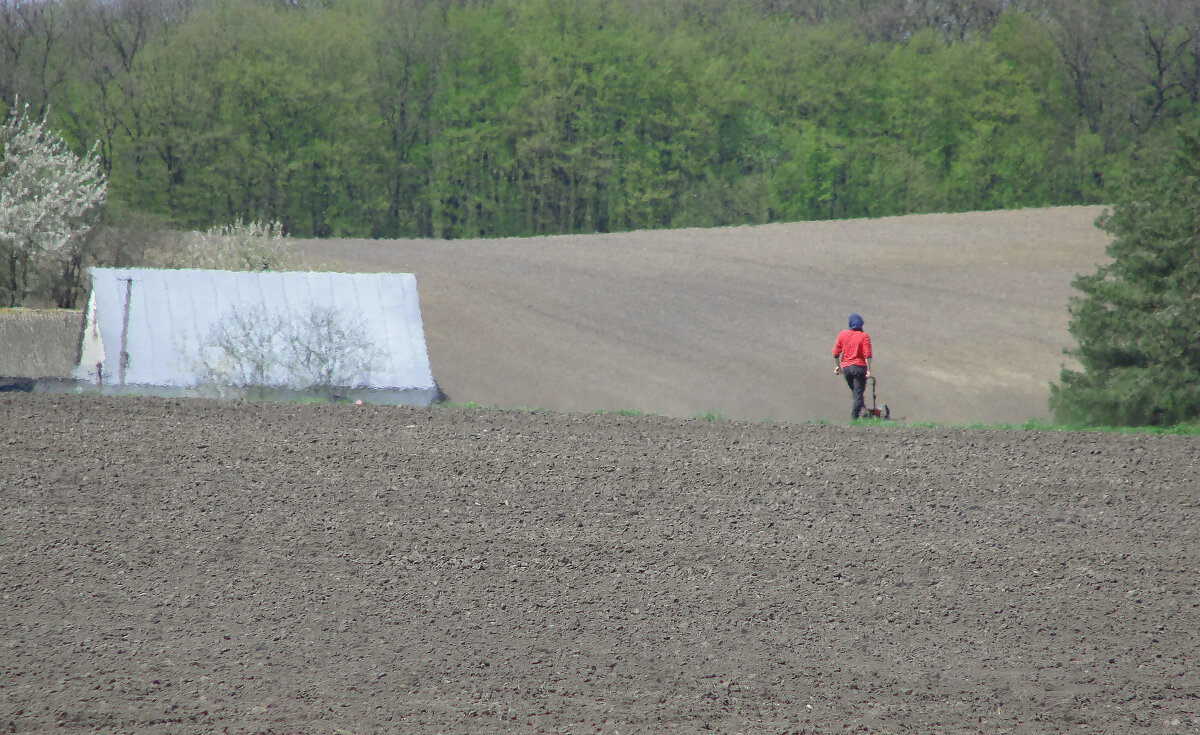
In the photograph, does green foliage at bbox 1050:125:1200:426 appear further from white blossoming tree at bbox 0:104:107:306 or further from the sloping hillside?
white blossoming tree at bbox 0:104:107:306

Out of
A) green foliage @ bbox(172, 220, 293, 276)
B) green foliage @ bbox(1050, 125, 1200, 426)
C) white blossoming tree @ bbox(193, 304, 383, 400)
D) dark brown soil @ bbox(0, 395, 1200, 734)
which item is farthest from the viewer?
green foliage @ bbox(172, 220, 293, 276)

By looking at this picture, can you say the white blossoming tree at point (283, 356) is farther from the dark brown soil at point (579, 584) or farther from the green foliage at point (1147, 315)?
the green foliage at point (1147, 315)

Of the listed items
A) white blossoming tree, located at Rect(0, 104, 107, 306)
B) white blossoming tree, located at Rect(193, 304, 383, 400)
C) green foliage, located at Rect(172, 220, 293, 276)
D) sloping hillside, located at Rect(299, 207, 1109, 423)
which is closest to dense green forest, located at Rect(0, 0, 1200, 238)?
sloping hillside, located at Rect(299, 207, 1109, 423)

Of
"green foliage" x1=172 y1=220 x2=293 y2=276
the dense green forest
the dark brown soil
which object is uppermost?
the dense green forest

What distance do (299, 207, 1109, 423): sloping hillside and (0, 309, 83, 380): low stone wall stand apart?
6.17m

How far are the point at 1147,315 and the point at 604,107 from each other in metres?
42.0

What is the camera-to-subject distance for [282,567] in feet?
22.1

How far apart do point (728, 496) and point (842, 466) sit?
4.64ft

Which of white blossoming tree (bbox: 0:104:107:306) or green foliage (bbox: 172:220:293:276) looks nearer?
white blossoming tree (bbox: 0:104:107:306)

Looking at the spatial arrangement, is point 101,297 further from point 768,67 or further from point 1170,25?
point 1170,25

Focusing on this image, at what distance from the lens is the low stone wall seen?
17.2 meters

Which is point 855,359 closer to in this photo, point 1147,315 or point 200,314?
point 1147,315

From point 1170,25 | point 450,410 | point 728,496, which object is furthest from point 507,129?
point 728,496

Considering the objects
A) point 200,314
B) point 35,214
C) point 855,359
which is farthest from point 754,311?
point 35,214
